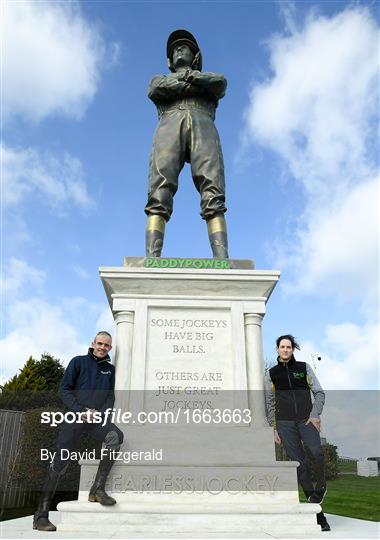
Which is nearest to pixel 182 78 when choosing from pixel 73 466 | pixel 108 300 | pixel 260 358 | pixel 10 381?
pixel 108 300

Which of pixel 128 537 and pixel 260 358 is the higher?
pixel 260 358

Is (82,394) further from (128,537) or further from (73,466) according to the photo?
(73,466)

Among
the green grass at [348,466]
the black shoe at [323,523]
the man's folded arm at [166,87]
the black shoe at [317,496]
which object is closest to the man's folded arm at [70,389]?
the black shoe at [317,496]

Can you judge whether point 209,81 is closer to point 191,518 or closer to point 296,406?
point 296,406

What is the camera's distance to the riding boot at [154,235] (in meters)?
8.04

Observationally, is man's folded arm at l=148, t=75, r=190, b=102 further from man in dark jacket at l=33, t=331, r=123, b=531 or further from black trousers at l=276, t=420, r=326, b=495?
black trousers at l=276, t=420, r=326, b=495

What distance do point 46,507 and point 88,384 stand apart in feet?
4.49

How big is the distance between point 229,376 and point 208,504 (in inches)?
75.1

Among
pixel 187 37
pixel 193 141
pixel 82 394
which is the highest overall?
pixel 187 37

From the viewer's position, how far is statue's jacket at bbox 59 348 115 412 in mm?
5488

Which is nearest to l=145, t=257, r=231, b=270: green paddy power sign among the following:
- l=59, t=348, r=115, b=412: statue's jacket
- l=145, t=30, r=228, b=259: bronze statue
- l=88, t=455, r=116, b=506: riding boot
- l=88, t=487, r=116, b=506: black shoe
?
l=145, t=30, r=228, b=259: bronze statue

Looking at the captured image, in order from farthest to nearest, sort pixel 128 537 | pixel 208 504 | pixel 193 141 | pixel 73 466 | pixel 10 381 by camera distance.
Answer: pixel 10 381 < pixel 73 466 < pixel 193 141 < pixel 208 504 < pixel 128 537

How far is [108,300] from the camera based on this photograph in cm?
790

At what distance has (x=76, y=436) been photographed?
5449 millimetres
